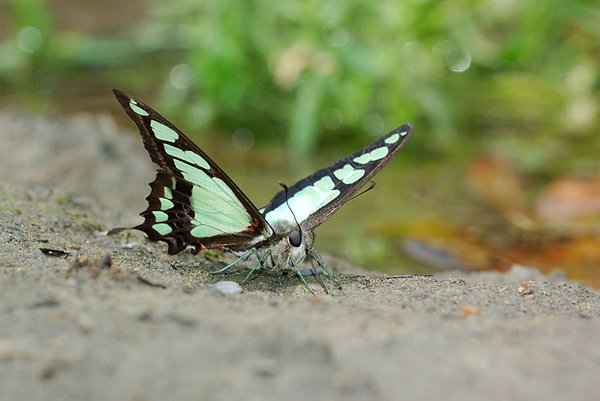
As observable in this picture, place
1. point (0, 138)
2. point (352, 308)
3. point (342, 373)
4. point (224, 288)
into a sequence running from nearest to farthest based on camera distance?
point (342, 373), point (352, 308), point (224, 288), point (0, 138)

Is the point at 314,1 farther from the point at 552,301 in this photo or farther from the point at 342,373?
the point at 342,373

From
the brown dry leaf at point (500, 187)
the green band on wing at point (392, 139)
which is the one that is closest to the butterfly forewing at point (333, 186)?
the green band on wing at point (392, 139)

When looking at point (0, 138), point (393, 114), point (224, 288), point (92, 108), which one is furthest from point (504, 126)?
point (224, 288)

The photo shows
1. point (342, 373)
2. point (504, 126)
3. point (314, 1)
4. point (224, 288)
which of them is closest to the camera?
point (342, 373)

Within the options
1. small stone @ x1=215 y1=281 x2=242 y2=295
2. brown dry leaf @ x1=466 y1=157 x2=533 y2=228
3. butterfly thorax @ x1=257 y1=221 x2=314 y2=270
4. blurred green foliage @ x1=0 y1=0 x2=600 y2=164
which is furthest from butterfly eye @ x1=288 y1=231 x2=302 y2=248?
blurred green foliage @ x1=0 y1=0 x2=600 y2=164

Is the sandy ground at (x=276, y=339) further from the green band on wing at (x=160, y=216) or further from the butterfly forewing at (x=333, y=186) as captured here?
the butterfly forewing at (x=333, y=186)

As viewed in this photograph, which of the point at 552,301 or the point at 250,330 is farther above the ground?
the point at 552,301
